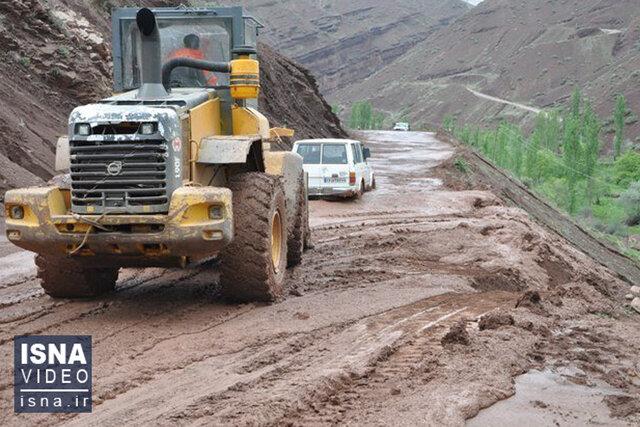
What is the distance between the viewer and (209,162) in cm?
872

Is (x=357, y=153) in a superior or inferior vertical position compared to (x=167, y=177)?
inferior

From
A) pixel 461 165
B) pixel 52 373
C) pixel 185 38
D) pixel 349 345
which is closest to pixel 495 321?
pixel 349 345

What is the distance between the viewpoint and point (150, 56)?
8570 mm

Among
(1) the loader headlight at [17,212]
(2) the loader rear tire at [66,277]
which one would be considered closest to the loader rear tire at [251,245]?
(2) the loader rear tire at [66,277]

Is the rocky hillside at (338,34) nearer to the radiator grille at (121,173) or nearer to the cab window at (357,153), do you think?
the cab window at (357,153)

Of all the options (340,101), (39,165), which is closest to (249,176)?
(39,165)

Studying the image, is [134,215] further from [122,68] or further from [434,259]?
[434,259]

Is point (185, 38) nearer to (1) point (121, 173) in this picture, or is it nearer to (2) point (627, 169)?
(1) point (121, 173)

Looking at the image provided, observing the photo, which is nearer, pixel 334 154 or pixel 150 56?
pixel 150 56

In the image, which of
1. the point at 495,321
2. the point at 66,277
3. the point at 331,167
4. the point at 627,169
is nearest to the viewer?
the point at 495,321

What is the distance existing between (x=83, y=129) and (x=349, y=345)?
3169mm

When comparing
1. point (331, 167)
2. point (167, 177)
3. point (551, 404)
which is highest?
point (167, 177)

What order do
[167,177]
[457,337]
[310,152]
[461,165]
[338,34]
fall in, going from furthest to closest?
[338,34] → [461,165] → [310,152] → [167,177] → [457,337]

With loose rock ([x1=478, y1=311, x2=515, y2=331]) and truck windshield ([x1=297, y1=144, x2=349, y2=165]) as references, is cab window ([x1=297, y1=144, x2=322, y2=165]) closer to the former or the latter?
truck windshield ([x1=297, y1=144, x2=349, y2=165])
